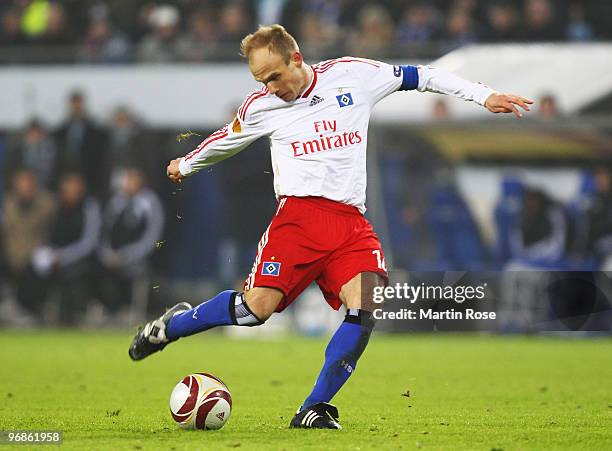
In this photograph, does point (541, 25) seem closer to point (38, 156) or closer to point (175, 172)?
point (38, 156)

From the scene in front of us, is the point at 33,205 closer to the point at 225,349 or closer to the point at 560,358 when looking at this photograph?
the point at 225,349

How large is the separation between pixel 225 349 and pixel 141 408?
23.6ft

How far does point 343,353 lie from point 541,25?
40.2 ft

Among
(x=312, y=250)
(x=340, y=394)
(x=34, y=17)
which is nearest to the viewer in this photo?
(x=312, y=250)

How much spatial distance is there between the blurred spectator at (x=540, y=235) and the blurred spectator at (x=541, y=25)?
7.90 feet

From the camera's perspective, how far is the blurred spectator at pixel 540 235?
1780 cm

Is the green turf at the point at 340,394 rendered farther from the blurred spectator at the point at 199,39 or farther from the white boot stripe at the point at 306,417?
the blurred spectator at the point at 199,39

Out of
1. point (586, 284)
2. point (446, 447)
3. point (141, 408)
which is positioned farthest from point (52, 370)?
point (446, 447)

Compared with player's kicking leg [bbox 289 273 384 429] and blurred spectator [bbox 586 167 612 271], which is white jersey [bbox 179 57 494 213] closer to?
player's kicking leg [bbox 289 273 384 429]

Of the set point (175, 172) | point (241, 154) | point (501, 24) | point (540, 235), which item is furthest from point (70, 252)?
point (175, 172)

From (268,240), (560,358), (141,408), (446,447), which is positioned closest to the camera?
(446,447)

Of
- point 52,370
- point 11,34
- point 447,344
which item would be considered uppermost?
point 11,34

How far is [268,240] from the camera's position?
7.38 meters

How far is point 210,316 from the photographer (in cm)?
742
